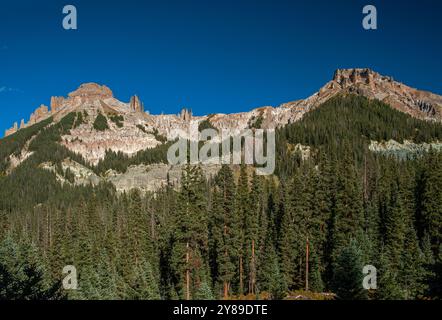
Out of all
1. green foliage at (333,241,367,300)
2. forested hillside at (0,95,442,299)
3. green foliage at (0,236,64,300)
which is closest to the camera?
green foliage at (333,241,367,300)

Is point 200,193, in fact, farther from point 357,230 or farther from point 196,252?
point 357,230

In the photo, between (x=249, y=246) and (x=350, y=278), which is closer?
(x=350, y=278)

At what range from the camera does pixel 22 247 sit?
62.3 meters

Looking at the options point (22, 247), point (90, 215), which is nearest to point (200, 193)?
point (22, 247)

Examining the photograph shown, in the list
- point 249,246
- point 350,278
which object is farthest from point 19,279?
point 350,278

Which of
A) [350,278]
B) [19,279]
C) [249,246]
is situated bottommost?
[19,279]

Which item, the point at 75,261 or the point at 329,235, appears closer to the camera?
the point at 329,235

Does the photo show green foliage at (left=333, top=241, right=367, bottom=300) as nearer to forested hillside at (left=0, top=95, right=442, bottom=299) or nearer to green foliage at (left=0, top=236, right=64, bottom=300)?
forested hillside at (left=0, top=95, right=442, bottom=299)

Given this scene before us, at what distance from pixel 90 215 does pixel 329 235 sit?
56.5m

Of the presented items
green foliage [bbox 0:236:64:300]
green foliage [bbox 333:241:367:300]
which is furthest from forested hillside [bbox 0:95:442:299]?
green foliage [bbox 333:241:367:300]

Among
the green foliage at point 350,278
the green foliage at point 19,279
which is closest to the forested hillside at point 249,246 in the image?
the green foliage at point 19,279

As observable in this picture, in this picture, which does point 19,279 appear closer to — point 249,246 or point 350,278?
point 249,246

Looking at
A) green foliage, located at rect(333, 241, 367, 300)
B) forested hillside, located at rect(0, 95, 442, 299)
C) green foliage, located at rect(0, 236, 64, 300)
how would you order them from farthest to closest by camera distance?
forested hillside, located at rect(0, 95, 442, 299), green foliage, located at rect(0, 236, 64, 300), green foliage, located at rect(333, 241, 367, 300)
